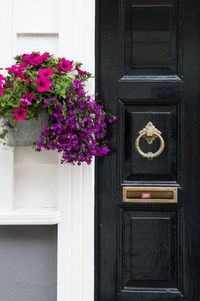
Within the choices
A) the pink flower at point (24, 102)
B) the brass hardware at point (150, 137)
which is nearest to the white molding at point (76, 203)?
the brass hardware at point (150, 137)

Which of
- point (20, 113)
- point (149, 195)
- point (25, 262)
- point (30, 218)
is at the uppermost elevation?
point (20, 113)

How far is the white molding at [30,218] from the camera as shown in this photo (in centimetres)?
296

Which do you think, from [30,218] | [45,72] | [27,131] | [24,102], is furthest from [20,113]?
[30,218]

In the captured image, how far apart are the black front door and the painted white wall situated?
0.40ft

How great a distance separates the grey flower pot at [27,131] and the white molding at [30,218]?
0.42m

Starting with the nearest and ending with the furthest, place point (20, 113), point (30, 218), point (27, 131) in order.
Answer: point (20, 113)
point (27, 131)
point (30, 218)

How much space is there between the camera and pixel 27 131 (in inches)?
112

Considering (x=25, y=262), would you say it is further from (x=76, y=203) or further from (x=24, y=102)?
(x=24, y=102)

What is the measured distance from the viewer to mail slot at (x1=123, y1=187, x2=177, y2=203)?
123 inches

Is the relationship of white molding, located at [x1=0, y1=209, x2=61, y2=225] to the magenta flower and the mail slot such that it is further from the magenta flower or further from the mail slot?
the magenta flower

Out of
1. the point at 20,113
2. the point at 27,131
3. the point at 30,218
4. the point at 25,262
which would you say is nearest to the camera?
the point at 20,113

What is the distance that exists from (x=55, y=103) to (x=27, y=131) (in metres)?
0.24

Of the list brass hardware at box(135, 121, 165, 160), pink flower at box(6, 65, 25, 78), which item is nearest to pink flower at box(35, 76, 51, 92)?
pink flower at box(6, 65, 25, 78)

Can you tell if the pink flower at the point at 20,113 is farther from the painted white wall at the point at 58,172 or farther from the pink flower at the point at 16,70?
the painted white wall at the point at 58,172
